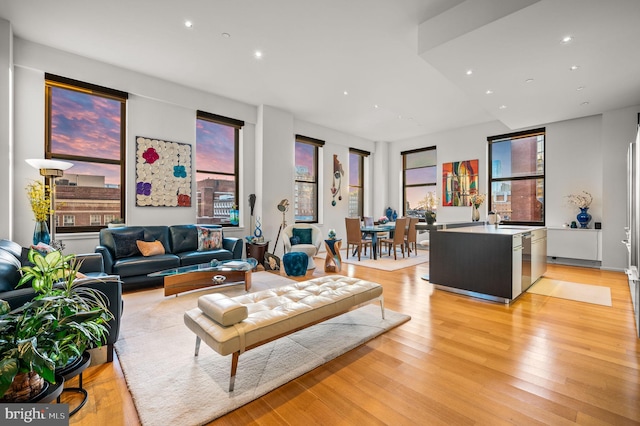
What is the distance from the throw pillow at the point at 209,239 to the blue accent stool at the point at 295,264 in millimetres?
1197

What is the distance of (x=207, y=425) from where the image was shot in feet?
5.03

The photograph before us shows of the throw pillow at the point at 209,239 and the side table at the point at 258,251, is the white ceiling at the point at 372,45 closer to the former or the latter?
the throw pillow at the point at 209,239

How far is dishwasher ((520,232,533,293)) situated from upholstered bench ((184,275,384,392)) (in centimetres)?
236

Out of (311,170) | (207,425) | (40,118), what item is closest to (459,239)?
(207,425)

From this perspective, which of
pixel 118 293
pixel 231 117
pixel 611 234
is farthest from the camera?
pixel 231 117

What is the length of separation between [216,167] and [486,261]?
16.9 feet

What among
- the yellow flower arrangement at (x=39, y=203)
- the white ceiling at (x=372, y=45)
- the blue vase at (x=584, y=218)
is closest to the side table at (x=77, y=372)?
the yellow flower arrangement at (x=39, y=203)

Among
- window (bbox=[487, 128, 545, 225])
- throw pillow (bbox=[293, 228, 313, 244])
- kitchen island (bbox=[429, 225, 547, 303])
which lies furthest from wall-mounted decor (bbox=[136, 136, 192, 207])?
window (bbox=[487, 128, 545, 225])

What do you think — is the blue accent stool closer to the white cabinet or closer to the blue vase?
the white cabinet

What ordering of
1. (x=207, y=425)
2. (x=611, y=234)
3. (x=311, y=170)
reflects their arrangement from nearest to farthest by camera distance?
1. (x=207, y=425)
2. (x=611, y=234)
3. (x=311, y=170)

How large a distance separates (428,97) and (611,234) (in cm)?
440

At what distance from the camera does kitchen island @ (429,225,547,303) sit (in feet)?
11.2

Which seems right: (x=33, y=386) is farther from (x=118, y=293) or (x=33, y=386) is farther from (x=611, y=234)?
(x=611, y=234)

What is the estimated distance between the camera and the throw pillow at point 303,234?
579 cm
